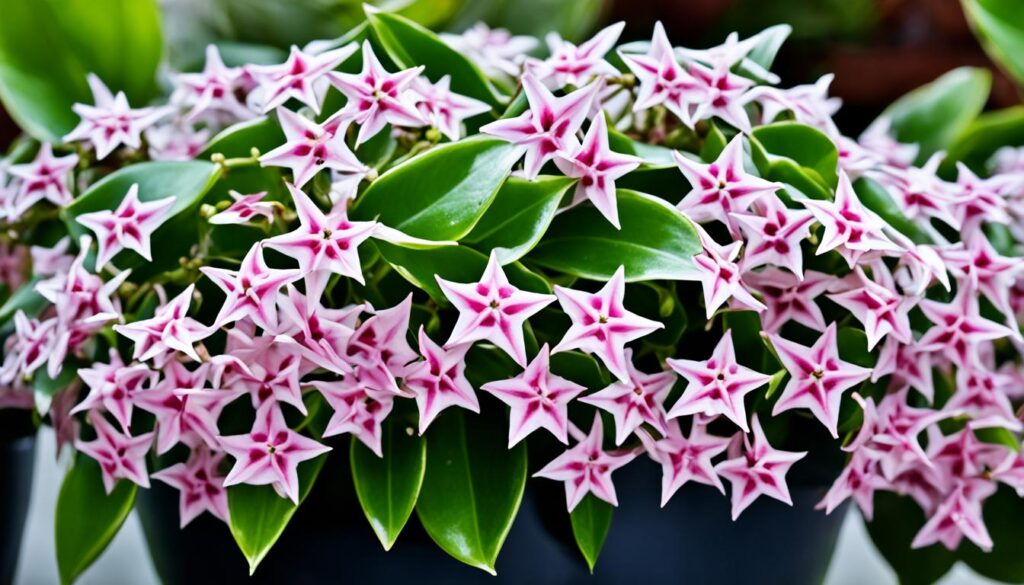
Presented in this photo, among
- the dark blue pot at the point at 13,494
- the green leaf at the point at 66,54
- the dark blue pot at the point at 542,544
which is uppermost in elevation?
the green leaf at the point at 66,54

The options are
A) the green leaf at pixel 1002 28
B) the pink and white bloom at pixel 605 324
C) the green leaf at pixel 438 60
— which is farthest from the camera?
the green leaf at pixel 1002 28

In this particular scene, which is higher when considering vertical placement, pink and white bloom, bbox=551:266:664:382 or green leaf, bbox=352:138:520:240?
green leaf, bbox=352:138:520:240

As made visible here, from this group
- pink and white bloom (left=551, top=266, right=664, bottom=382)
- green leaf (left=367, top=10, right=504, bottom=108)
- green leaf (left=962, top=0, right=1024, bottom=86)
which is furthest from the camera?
green leaf (left=962, top=0, right=1024, bottom=86)

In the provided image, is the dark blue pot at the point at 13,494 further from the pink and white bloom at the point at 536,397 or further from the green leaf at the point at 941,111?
the green leaf at the point at 941,111

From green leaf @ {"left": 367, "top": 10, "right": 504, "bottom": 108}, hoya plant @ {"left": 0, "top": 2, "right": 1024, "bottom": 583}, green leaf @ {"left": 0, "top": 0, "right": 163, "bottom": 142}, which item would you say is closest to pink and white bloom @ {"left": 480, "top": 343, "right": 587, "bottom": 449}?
hoya plant @ {"left": 0, "top": 2, "right": 1024, "bottom": 583}

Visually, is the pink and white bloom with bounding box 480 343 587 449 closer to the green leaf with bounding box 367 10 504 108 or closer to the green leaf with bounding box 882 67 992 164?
the green leaf with bounding box 367 10 504 108

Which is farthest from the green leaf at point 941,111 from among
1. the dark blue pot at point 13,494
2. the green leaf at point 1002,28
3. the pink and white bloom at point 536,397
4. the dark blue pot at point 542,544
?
the dark blue pot at point 13,494
